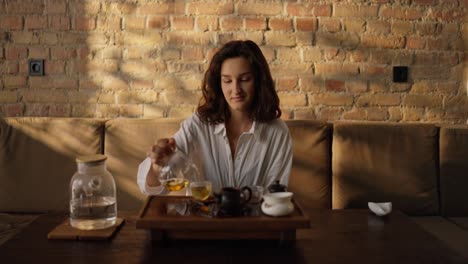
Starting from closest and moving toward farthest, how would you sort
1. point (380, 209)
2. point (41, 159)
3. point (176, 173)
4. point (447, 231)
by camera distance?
point (176, 173), point (380, 209), point (447, 231), point (41, 159)

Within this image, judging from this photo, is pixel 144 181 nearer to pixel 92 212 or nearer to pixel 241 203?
pixel 92 212

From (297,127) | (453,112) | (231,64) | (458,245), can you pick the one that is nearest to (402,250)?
(458,245)

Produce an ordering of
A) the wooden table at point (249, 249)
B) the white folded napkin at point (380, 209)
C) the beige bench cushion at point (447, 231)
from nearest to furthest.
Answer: the wooden table at point (249, 249) < the white folded napkin at point (380, 209) < the beige bench cushion at point (447, 231)

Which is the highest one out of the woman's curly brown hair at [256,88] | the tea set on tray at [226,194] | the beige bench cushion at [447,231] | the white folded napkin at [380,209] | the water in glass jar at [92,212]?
the woman's curly brown hair at [256,88]

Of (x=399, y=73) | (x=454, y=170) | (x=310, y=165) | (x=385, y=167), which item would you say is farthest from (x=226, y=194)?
(x=399, y=73)

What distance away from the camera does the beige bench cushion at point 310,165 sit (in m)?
2.31

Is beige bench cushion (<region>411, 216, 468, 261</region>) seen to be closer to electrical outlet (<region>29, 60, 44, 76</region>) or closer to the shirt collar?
the shirt collar

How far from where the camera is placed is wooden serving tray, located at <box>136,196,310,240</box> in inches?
49.9

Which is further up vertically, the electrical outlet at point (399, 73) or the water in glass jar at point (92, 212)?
the electrical outlet at point (399, 73)

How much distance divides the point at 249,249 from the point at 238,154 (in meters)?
0.65

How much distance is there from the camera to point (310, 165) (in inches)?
91.4

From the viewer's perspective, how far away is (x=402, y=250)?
4.21ft

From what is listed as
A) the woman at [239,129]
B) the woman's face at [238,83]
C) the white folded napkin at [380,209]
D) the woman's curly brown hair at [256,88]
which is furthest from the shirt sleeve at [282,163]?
the white folded napkin at [380,209]

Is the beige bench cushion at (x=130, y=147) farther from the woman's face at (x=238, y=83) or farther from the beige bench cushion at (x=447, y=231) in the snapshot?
the beige bench cushion at (x=447, y=231)
